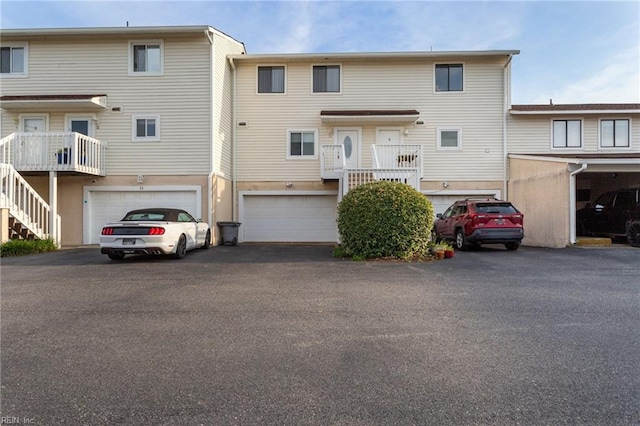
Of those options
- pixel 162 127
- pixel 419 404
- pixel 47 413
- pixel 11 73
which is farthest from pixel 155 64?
pixel 419 404

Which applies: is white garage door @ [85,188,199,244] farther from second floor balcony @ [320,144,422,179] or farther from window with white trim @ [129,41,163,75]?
second floor balcony @ [320,144,422,179]

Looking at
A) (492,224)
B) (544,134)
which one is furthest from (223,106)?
(544,134)

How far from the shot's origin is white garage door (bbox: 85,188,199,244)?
15.1m

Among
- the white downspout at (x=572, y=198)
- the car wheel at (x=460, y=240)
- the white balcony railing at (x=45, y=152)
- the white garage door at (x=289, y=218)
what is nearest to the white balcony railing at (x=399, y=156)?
the white garage door at (x=289, y=218)

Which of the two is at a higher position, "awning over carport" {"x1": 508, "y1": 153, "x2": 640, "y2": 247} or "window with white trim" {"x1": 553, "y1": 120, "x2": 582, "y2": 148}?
"window with white trim" {"x1": 553, "y1": 120, "x2": 582, "y2": 148}

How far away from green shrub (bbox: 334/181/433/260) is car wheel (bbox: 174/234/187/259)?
4504 mm

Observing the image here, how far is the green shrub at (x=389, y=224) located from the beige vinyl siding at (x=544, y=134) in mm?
9040

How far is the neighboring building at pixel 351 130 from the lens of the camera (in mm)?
16719

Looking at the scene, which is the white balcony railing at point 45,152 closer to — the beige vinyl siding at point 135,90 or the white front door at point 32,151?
the white front door at point 32,151

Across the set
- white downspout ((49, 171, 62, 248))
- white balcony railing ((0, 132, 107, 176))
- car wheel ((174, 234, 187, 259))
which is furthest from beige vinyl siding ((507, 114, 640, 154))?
white downspout ((49, 171, 62, 248))

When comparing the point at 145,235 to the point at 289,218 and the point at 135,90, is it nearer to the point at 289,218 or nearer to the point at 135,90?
the point at 289,218

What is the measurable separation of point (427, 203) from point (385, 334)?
640cm

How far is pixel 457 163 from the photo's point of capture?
16797mm

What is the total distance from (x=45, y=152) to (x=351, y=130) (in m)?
11.4
